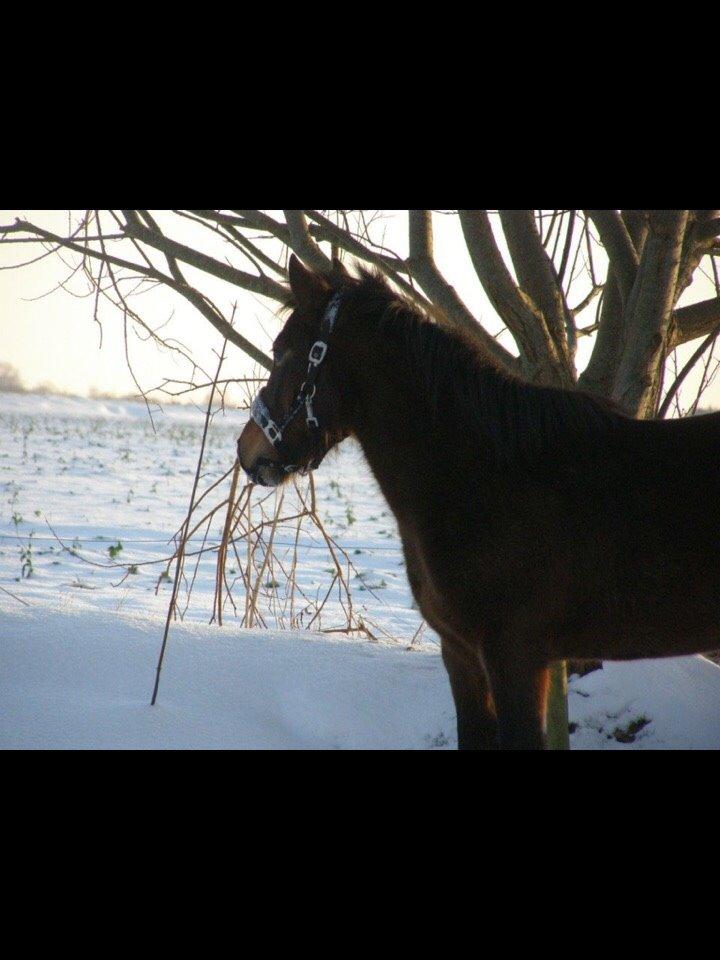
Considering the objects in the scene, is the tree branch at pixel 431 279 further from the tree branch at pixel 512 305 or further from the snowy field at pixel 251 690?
the snowy field at pixel 251 690

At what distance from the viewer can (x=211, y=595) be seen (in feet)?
20.2

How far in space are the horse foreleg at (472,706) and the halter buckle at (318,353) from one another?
100 cm

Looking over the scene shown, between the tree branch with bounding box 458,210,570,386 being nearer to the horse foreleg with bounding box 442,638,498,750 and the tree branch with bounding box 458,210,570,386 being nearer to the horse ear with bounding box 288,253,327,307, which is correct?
the horse ear with bounding box 288,253,327,307

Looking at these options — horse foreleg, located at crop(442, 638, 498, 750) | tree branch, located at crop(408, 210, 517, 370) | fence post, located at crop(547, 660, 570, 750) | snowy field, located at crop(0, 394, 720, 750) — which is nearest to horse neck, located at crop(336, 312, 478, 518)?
snowy field, located at crop(0, 394, 720, 750)

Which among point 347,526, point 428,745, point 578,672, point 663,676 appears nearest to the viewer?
point 428,745

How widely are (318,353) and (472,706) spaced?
1.26 meters

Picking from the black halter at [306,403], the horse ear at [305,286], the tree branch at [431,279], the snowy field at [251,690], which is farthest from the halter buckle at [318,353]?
the tree branch at [431,279]

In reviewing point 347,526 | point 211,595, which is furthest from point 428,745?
point 347,526

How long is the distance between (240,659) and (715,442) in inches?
90.0

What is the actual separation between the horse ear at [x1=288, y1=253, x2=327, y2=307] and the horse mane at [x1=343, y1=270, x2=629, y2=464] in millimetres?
116
